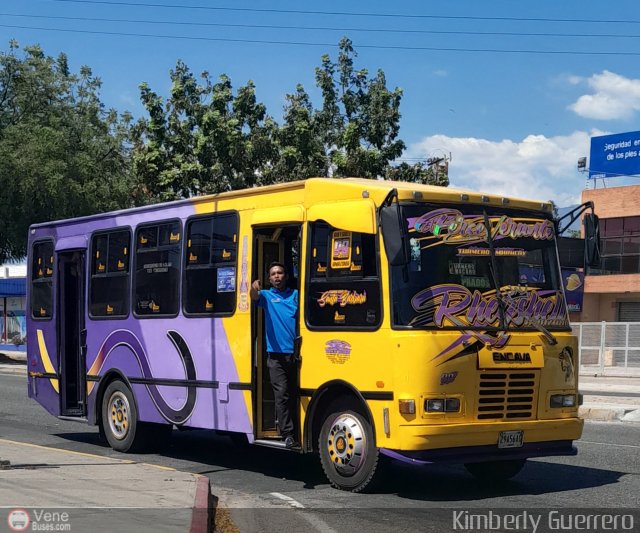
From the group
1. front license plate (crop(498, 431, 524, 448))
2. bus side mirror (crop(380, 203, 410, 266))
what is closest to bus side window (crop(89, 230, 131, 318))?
bus side mirror (crop(380, 203, 410, 266))

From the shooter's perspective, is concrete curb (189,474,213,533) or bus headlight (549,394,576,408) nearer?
concrete curb (189,474,213,533)

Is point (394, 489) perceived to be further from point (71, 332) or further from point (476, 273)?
point (71, 332)

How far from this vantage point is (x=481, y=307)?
8.92 m

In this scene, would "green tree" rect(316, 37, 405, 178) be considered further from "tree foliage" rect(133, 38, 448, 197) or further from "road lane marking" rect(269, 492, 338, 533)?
"road lane marking" rect(269, 492, 338, 533)

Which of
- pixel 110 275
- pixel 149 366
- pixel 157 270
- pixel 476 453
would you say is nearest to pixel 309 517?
pixel 476 453

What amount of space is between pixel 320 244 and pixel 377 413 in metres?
1.90

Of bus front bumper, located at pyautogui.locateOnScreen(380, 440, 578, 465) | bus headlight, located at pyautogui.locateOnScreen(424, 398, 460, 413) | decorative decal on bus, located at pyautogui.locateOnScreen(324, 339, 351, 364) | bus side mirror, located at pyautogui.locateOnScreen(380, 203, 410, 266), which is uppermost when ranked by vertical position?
bus side mirror, located at pyautogui.locateOnScreen(380, 203, 410, 266)

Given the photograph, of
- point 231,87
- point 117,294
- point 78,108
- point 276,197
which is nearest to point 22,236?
point 78,108

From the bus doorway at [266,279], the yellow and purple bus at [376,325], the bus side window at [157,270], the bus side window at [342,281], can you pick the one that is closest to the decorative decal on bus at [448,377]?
the yellow and purple bus at [376,325]

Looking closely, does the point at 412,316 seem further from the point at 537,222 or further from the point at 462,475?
the point at 462,475

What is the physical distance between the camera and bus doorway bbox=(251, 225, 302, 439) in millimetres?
10117

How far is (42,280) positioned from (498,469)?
785 centimetres

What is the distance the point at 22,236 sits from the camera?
34.5 meters

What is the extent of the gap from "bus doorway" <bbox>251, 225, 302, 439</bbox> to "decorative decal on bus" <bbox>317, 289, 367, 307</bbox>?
563mm
